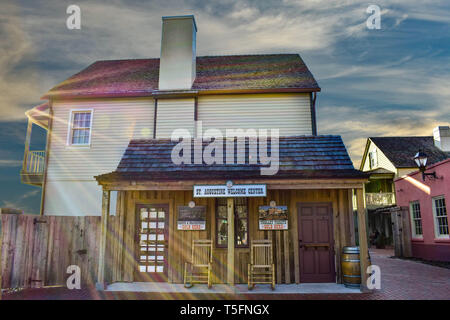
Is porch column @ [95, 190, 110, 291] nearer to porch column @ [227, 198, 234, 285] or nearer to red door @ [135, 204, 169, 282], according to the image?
red door @ [135, 204, 169, 282]

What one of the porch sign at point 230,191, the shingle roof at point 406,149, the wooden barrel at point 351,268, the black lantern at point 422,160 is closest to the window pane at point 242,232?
the porch sign at point 230,191

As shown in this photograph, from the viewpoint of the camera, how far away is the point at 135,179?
359 inches

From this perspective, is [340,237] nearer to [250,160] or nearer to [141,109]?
[250,160]

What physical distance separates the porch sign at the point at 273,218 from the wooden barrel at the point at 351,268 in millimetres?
1681

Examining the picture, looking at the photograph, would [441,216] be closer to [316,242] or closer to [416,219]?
[416,219]

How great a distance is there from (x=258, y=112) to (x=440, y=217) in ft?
27.3

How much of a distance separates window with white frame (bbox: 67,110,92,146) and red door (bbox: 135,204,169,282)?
258 inches

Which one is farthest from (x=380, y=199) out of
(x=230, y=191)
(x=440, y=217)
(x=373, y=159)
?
(x=230, y=191)

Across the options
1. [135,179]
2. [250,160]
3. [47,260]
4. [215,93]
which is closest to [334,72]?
[215,93]

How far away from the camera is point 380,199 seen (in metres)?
25.9

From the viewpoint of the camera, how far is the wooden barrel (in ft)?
28.2

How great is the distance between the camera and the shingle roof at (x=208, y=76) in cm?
1523
